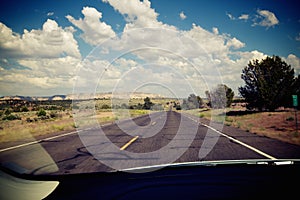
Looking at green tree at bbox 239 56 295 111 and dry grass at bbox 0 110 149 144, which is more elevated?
green tree at bbox 239 56 295 111

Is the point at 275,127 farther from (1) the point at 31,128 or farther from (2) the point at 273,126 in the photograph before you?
(1) the point at 31,128

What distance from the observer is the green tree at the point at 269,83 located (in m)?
34.2

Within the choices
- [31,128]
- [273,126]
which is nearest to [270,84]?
[273,126]

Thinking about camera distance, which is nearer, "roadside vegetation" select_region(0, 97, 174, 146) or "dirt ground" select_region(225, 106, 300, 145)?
"dirt ground" select_region(225, 106, 300, 145)

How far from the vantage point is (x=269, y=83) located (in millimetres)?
34875

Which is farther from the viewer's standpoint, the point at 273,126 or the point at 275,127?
the point at 273,126

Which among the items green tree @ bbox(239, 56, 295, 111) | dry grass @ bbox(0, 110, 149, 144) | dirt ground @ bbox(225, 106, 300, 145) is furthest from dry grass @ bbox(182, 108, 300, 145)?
dry grass @ bbox(0, 110, 149, 144)

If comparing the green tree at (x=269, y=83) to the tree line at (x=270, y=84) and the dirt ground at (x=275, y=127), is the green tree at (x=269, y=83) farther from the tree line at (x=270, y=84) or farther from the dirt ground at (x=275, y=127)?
the dirt ground at (x=275, y=127)

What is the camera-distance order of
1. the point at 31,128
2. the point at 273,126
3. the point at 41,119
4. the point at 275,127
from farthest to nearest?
the point at 41,119 < the point at 31,128 < the point at 273,126 < the point at 275,127

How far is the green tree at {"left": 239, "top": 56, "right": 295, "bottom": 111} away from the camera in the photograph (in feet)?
112

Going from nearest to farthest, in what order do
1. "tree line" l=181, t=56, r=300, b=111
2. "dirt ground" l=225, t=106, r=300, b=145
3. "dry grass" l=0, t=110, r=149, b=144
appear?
"dirt ground" l=225, t=106, r=300, b=145 → "dry grass" l=0, t=110, r=149, b=144 → "tree line" l=181, t=56, r=300, b=111

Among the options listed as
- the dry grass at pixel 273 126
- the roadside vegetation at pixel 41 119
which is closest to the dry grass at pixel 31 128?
the roadside vegetation at pixel 41 119

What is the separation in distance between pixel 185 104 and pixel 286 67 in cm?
5131

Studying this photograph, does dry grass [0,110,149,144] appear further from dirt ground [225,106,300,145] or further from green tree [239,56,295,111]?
green tree [239,56,295,111]
